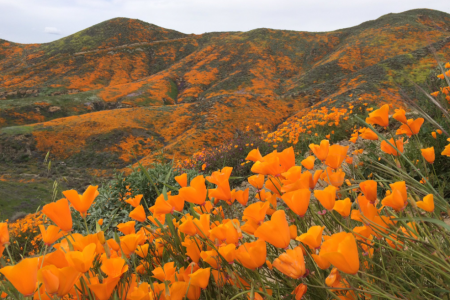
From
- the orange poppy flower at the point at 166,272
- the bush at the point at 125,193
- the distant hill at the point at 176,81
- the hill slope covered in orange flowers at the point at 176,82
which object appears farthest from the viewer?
the distant hill at the point at 176,81

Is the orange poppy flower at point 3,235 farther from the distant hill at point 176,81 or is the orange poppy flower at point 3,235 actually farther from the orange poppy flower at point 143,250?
the distant hill at point 176,81

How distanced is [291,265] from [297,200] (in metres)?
0.20

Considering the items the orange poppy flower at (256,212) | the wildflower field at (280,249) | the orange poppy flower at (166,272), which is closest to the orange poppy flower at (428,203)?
the wildflower field at (280,249)

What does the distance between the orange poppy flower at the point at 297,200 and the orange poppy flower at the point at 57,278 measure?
2.07 ft

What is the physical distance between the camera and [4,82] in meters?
30.4

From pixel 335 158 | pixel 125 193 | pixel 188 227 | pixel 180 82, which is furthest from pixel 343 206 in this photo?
pixel 180 82

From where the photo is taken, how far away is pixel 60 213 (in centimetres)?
93

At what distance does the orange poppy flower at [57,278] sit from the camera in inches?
24.7

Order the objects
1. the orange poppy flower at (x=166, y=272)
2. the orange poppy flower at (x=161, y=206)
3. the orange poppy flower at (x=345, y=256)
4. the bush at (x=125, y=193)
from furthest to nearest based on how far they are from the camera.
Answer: the bush at (x=125, y=193)
the orange poppy flower at (x=161, y=206)
the orange poppy flower at (x=166, y=272)
the orange poppy flower at (x=345, y=256)

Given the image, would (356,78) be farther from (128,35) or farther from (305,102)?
(128,35)

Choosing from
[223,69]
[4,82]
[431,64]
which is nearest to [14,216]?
[431,64]

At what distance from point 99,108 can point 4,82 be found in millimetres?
17683

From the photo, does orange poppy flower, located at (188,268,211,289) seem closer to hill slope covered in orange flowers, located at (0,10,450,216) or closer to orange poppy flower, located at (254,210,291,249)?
orange poppy flower, located at (254,210,291,249)

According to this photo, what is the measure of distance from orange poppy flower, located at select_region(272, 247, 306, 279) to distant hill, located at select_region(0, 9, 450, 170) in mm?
622
